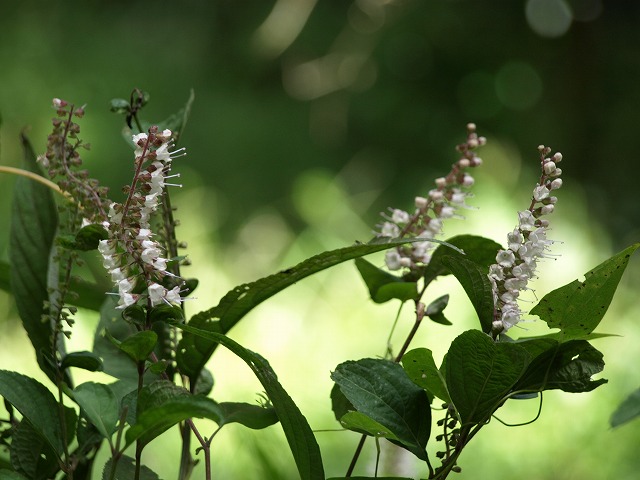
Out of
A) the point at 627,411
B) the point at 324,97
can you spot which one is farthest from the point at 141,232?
the point at 324,97

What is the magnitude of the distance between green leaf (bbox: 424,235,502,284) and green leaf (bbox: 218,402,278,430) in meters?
0.07

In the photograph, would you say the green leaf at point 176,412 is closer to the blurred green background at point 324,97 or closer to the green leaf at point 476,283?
the green leaf at point 476,283

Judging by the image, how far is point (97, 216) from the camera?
0.23 metres

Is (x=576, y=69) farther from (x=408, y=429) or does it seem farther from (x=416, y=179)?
(x=408, y=429)

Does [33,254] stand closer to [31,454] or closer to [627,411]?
[31,454]

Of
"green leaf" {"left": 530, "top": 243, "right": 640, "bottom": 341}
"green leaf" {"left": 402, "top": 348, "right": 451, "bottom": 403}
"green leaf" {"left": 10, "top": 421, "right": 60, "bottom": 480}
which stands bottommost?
"green leaf" {"left": 10, "top": 421, "right": 60, "bottom": 480}

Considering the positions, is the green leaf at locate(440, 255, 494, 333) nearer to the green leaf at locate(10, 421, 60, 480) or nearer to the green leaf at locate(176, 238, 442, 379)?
the green leaf at locate(176, 238, 442, 379)

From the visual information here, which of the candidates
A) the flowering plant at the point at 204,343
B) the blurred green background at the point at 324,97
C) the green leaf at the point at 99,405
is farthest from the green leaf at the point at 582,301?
the blurred green background at the point at 324,97

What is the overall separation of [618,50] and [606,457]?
152 cm

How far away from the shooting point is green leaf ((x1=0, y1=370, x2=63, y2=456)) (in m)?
0.22

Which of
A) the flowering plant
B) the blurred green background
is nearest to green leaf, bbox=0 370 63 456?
the flowering plant

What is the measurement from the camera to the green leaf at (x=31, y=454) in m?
0.24

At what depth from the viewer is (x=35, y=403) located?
0.23 metres

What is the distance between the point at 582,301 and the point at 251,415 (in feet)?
0.30
